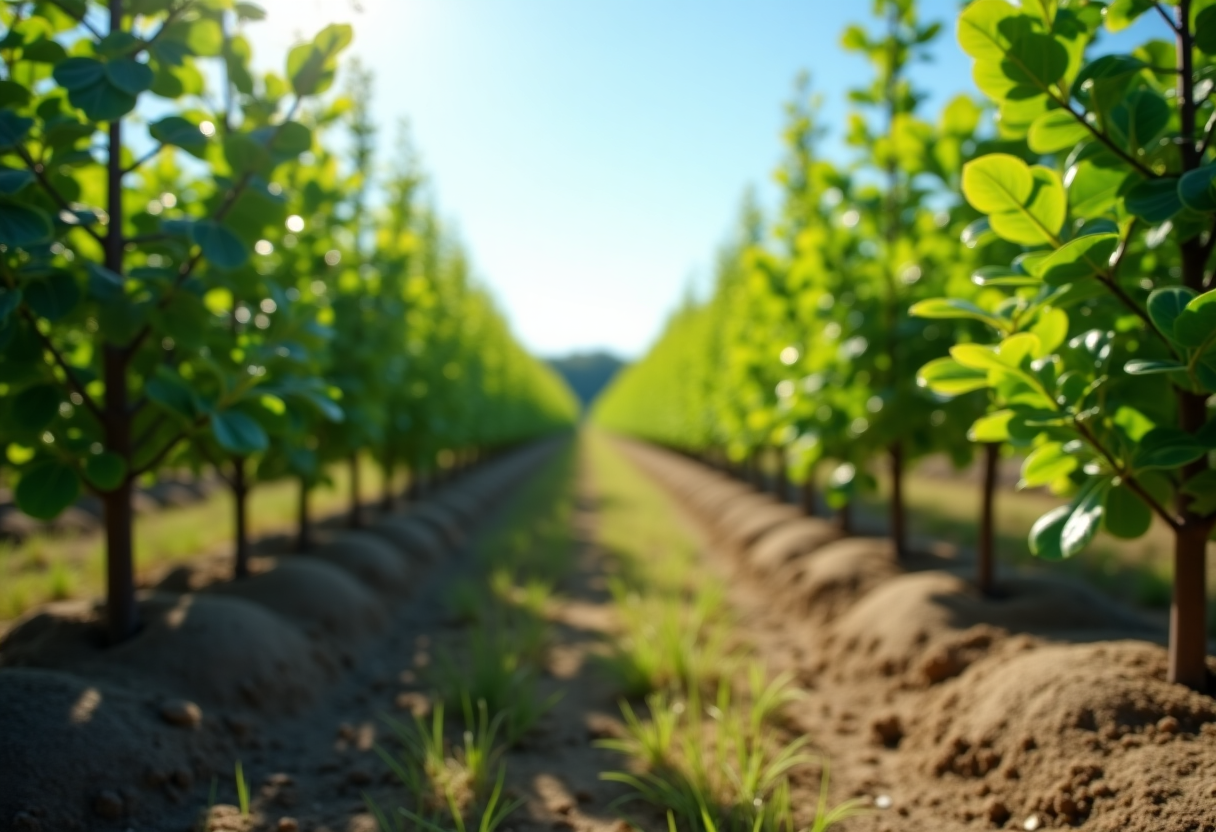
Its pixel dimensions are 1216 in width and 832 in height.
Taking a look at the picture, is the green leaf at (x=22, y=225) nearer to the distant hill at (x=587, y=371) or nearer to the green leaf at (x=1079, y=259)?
the green leaf at (x=1079, y=259)

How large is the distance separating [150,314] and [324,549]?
357 centimetres

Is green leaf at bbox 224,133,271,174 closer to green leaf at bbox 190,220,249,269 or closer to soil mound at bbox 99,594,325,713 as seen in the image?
green leaf at bbox 190,220,249,269

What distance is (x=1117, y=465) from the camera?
2201 millimetres

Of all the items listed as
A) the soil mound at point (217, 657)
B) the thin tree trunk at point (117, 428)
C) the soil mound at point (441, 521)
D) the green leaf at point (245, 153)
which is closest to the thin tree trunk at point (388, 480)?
the soil mound at point (441, 521)

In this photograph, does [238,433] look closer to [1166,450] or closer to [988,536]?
[1166,450]

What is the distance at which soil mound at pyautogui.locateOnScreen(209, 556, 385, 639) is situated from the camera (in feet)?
14.8

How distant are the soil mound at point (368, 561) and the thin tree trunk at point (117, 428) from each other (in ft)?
8.09

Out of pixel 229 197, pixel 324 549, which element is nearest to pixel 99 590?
pixel 324 549

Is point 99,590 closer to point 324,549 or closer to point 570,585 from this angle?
point 324,549

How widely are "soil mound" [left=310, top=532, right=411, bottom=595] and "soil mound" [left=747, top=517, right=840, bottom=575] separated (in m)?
2.94

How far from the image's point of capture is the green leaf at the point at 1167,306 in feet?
6.14

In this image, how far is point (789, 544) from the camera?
636 cm

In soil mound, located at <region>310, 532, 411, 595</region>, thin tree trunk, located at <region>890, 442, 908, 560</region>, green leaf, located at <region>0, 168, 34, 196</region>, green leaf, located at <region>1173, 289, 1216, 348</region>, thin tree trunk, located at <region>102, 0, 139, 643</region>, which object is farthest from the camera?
soil mound, located at <region>310, 532, 411, 595</region>

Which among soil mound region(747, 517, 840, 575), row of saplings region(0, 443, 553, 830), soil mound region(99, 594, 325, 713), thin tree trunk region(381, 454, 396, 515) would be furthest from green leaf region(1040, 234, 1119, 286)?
thin tree trunk region(381, 454, 396, 515)
